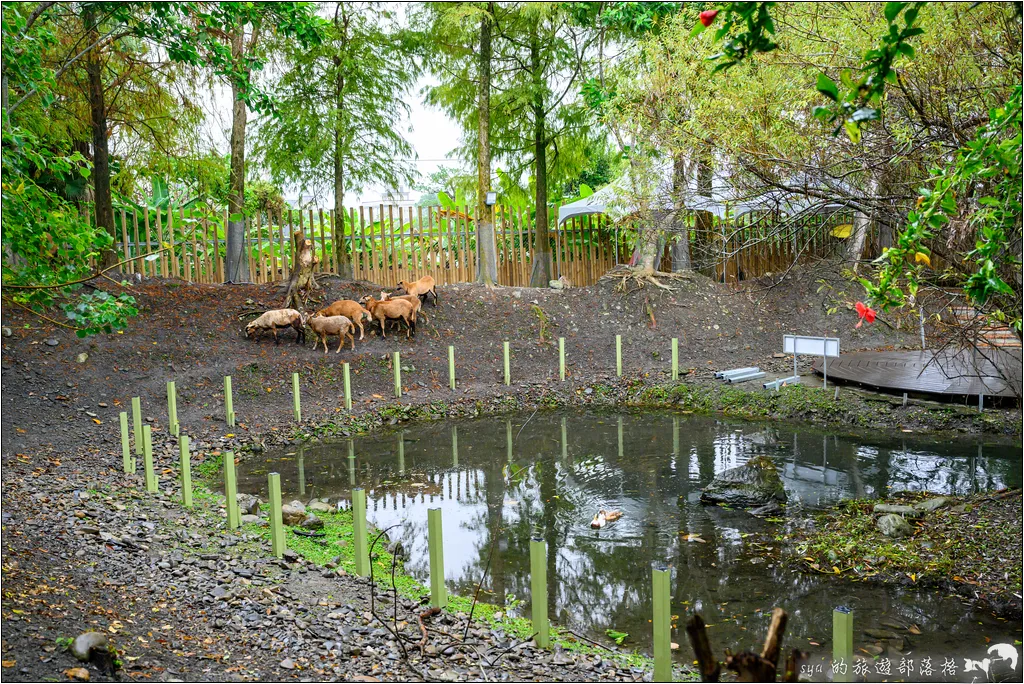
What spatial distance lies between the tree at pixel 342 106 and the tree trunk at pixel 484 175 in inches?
61.2

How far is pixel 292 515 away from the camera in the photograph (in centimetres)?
757

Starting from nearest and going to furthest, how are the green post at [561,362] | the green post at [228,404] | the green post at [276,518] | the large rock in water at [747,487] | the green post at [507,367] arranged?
1. the green post at [276,518]
2. the large rock in water at [747,487]
3. the green post at [228,404]
4. the green post at [507,367]
5. the green post at [561,362]

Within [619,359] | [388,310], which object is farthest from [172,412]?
[619,359]

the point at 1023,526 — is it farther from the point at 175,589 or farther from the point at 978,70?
the point at 175,589

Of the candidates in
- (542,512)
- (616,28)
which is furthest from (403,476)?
(616,28)

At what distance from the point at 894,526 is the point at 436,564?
3902 millimetres

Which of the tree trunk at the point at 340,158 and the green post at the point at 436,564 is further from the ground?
the tree trunk at the point at 340,158

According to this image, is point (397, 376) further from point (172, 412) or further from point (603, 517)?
point (603, 517)

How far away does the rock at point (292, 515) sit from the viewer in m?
7.52

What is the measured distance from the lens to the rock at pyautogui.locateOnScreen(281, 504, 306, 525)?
7523 mm

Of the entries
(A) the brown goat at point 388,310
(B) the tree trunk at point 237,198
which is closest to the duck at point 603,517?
(A) the brown goat at point 388,310

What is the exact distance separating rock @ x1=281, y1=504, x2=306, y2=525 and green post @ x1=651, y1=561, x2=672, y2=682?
13.2ft

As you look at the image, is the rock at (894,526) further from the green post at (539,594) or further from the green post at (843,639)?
the green post at (539,594)

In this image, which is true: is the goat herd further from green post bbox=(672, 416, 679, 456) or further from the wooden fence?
green post bbox=(672, 416, 679, 456)
